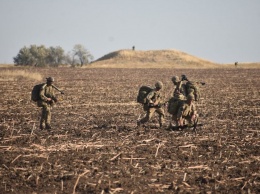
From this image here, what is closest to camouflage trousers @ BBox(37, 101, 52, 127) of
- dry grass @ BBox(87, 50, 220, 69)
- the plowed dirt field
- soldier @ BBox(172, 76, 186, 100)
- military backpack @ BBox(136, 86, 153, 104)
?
the plowed dirt field

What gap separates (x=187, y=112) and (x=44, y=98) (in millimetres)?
4730

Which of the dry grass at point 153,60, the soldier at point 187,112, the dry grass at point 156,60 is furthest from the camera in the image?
the dry grass at point 153,60

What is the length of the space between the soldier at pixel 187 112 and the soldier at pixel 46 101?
4342 mm

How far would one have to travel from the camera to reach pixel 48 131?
14.0 metres

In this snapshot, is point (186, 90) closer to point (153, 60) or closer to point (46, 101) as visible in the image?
point (46, 101)

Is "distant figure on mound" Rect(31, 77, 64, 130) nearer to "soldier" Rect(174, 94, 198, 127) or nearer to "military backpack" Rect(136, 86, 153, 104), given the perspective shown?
"military backpack" Rect(136, 86, 153, 104)

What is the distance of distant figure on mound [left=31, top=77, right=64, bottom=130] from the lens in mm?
14281

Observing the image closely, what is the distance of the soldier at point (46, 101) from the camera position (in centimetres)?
1429

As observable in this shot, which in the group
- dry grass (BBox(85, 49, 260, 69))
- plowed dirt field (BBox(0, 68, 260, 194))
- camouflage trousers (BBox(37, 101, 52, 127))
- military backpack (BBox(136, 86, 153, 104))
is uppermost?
dry grass (BBox(85, 49, 260, 69))

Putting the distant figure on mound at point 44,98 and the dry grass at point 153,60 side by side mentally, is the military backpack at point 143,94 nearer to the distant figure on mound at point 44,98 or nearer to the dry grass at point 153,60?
the distant figure on mound at point 44,98

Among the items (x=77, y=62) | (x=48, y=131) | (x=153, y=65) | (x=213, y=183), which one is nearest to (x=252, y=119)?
(x=48, y=131)

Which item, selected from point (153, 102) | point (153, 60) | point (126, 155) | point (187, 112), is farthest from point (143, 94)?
point (153, 60)

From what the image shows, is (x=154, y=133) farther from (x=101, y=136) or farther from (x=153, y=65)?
(x=153, y=65)

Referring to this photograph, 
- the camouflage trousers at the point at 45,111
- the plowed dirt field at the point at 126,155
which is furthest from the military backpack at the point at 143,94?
the camouflage trousers at the point at 45,111
